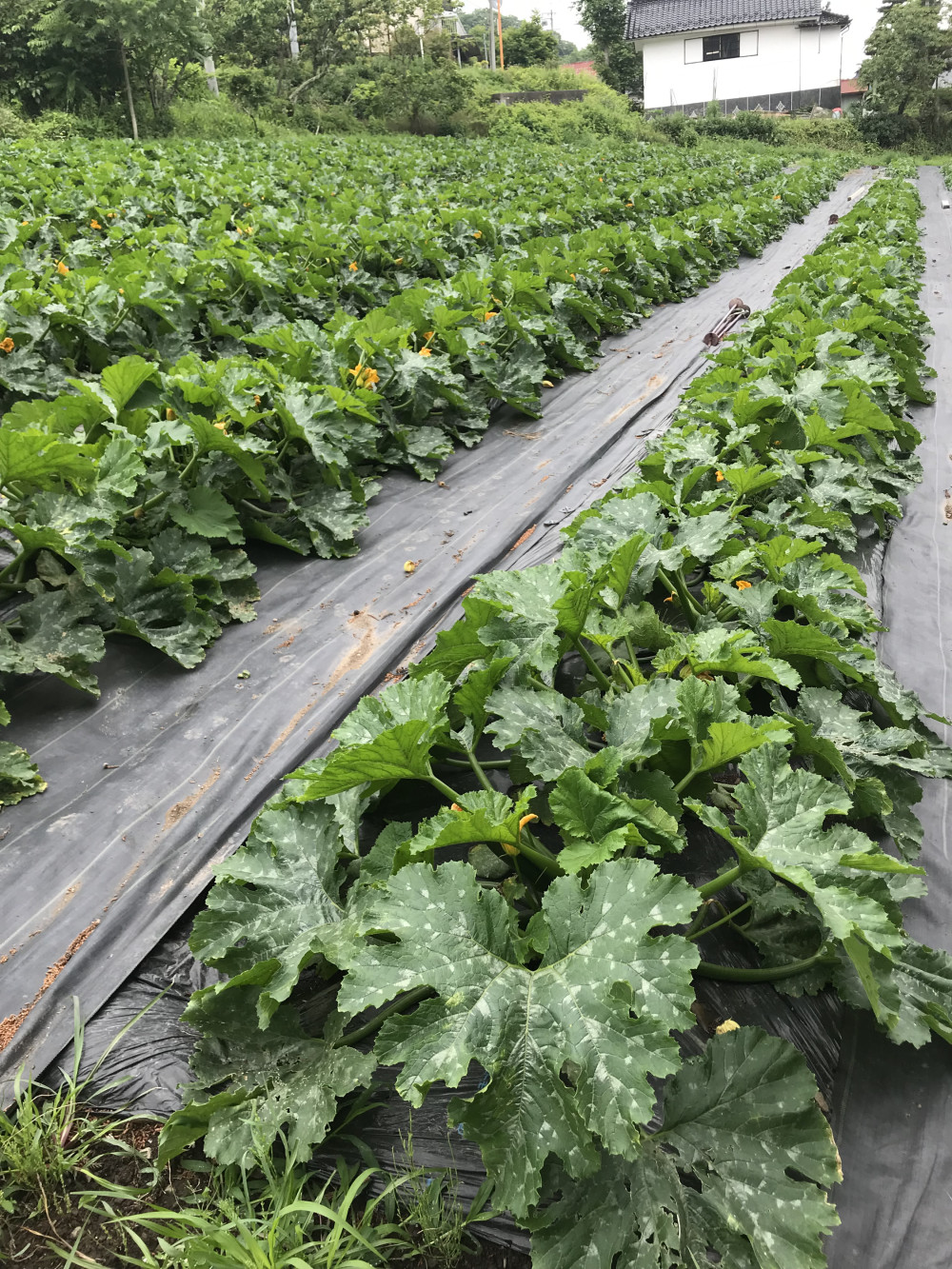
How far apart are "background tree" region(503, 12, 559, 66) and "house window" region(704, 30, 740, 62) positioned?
1519 centimetres

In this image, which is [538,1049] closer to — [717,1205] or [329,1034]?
[717,1205]

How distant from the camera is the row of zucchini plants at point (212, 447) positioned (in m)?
3.13

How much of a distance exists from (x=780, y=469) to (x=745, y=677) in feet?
4.78

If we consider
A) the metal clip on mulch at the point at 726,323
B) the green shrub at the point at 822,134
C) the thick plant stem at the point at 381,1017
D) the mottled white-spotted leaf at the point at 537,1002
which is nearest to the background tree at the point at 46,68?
the metal clip on mulch at the point at 726,323

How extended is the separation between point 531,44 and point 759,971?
204 ft

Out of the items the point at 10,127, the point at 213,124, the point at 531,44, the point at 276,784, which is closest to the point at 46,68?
the point at 213,124

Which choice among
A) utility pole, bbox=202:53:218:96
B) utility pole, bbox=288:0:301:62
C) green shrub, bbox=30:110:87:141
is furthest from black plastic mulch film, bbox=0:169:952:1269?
utility pole, bbox=288:0:301:62

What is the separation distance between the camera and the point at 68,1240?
173cm

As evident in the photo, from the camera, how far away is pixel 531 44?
171 feet

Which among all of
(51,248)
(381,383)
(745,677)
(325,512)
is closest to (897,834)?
(745,677)

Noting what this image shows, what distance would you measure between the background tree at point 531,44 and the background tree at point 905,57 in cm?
2135

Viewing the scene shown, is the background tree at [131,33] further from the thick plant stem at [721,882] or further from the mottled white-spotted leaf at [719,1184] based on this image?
the mottled white-spotted leaf at [719,1184]

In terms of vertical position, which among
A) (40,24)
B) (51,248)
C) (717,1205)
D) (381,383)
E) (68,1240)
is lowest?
(68,1240)

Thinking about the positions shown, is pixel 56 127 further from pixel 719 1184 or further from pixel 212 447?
pixel 719 1184
